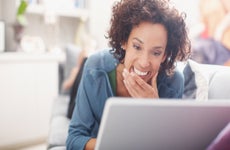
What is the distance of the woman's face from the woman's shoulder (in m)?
0.08

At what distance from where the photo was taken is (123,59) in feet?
3.01

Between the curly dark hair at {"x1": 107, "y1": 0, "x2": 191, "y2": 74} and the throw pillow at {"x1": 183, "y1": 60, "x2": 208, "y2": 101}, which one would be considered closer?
the curly dark hair at {"x1": 107, "y1": 0, "x2": 191, "y2": 74}

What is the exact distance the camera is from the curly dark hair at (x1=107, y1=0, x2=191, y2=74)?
851 mm

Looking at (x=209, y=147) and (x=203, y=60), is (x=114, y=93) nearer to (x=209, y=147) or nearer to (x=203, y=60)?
(x=209, y=147)

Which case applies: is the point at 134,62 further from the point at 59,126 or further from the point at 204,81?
the point at 59,126

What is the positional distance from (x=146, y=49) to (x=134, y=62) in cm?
5

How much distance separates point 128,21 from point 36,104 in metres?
1.96

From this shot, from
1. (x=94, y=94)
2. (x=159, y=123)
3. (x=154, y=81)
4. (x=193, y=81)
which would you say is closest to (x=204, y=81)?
(x=193, y=81)

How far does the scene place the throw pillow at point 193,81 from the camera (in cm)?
109

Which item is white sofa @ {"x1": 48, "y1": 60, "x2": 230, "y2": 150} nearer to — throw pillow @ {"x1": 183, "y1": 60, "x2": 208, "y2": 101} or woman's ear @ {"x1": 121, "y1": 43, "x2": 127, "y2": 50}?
throw pillow @ {"x1": 183, "y1": 60, "x2": 208, "y2": 101}

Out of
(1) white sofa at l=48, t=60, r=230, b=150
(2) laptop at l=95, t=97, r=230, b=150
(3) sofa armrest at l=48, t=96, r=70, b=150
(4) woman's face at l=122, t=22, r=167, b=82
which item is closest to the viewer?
(2) laptop at l=95, t=97, r=230, b=150

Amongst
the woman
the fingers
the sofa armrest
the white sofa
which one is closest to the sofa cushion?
the white sofa

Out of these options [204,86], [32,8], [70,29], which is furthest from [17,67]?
[204,86]

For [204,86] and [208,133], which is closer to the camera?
[208,133]
